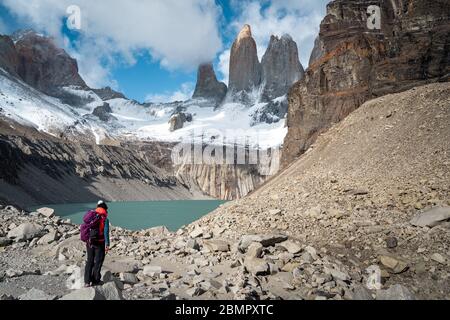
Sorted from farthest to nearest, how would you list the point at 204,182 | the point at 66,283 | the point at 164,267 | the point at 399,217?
the point at 204,182, the point at 399,217, the point at 164,267, the point at 66,283

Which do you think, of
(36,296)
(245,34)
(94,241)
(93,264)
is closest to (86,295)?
(36,296)

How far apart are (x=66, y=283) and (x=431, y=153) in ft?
43.5

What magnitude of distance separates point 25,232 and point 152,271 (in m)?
5.83

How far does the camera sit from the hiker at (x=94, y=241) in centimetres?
812

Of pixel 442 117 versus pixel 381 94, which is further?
pixel 381 94

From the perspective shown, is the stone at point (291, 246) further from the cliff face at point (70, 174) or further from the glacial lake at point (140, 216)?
the cliff face at point (70, 174)

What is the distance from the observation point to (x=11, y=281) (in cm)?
898

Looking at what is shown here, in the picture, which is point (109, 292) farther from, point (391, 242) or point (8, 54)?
point (8, 54)

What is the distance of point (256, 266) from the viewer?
31.0 feet
